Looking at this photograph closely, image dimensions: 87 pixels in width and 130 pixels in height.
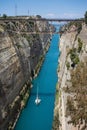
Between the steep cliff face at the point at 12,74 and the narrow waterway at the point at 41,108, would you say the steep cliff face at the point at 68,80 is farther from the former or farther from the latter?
the steep cliff face at the point at 12,74

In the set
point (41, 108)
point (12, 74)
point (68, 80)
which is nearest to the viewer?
point (68, 80)

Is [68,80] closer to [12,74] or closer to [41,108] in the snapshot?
[41,108]

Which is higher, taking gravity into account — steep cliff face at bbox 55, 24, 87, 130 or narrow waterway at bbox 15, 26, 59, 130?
steep cliff face at bbox 55, 24, 87, 130

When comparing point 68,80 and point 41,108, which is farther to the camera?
point 41,108

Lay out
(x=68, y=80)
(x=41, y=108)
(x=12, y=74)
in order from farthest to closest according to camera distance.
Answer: (x=41, y=108) → (x=12, y=74) → (x=68, y=80)

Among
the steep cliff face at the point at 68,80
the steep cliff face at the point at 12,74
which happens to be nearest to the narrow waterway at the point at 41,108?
the steep cliff face at the point at 12,74

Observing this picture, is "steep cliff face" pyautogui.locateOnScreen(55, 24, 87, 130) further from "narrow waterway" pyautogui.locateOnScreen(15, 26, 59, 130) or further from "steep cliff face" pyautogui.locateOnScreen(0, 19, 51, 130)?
"steep cliff face" pyautogui.locateOnScreen(0, 19, 51, 130)

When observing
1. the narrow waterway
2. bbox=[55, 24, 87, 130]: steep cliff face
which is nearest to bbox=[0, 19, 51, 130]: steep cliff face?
the narrow waterway

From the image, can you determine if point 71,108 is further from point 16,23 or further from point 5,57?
point 16,23

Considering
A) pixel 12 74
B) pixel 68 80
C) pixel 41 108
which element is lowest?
pixel 41 108

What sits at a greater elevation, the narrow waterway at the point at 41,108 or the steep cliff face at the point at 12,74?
the steep cliff face at the point at 12,74

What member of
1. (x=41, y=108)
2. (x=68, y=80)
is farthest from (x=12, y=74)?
(x=68, y=80)

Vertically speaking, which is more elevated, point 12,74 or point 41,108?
point 12,74
